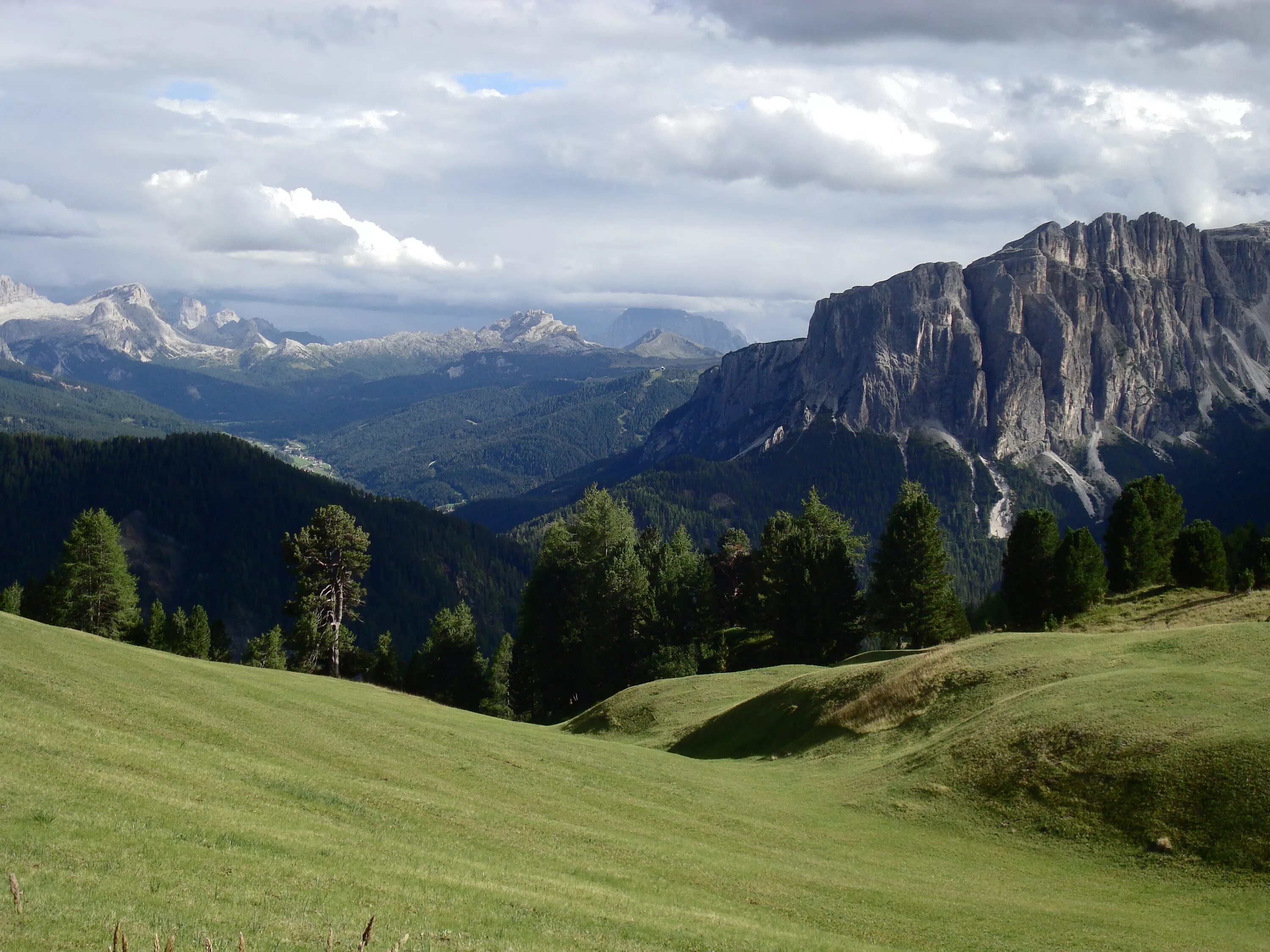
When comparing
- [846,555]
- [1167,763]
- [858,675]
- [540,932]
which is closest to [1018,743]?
[1167,763]

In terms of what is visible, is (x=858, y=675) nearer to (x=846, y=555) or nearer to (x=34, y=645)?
(x=846, y=555)

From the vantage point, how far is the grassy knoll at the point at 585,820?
1680cm

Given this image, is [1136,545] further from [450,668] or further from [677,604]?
[450,668]

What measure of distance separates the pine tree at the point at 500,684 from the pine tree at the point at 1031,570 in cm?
4721

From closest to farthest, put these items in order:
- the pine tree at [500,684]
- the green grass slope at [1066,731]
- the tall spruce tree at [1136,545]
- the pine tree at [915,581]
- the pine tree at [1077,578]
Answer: the green grass slope at [1066,731]
the pine tree at [1077,578]
the tall spruce tree at [1136,545]
the pine tree at [915,581]
the pine tree at [500,684]

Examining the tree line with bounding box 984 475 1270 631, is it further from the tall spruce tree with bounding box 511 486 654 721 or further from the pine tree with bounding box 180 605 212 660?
the pine tree with bounding box 180 605 212 660

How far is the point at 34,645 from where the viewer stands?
117 feet

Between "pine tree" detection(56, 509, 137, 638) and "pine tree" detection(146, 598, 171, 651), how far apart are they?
9.75ft

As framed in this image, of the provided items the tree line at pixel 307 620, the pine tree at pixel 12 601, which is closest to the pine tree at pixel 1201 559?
the tree line at pixel 307 620

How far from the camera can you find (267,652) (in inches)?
3546

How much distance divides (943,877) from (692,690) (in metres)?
38.5

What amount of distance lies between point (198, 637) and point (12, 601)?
64.5 ft

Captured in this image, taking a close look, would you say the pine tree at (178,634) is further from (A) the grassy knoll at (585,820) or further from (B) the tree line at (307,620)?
(A) the grassy knoll at (585,820)

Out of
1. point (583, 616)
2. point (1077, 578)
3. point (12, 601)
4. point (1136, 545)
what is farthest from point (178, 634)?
point (1136, 545)
